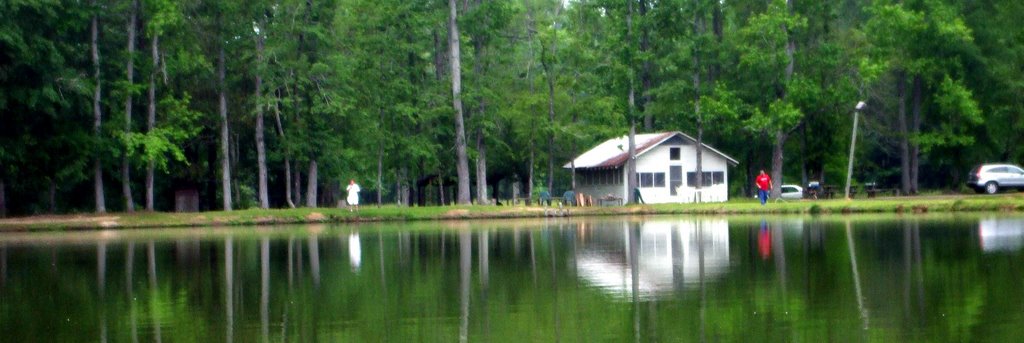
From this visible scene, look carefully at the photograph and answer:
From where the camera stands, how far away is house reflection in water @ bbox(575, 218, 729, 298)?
73.1 ft

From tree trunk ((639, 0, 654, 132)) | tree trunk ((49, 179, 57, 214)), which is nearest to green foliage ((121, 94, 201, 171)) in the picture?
tree trunk ((49, 179, 57, 214))

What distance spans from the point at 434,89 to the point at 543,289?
4536cm

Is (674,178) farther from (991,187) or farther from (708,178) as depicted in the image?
(991,187)

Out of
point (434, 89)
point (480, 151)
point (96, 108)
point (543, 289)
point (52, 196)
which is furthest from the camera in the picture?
point (480, 151)

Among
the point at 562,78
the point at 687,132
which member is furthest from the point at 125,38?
the point at 687,132

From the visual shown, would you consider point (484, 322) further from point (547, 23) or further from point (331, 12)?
point (547, 23)

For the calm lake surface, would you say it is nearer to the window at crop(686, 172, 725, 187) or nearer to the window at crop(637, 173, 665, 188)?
the window at crop(637, 173, 665, 188)

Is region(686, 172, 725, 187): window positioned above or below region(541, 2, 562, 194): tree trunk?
below

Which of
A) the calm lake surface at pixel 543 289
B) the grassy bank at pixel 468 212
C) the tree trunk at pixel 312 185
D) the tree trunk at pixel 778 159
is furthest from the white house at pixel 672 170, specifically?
the calm lake surface at pixel 543 289

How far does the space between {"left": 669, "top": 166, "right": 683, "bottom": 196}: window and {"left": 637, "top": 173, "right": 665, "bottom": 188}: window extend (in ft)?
1.68

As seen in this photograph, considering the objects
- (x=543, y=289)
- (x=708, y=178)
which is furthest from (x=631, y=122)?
(x=543, y=289)

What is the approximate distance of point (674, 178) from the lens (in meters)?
72.1

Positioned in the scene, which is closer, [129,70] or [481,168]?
[129,70]

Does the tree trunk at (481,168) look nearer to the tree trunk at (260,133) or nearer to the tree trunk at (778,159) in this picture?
the tree trunk at (260,133)
